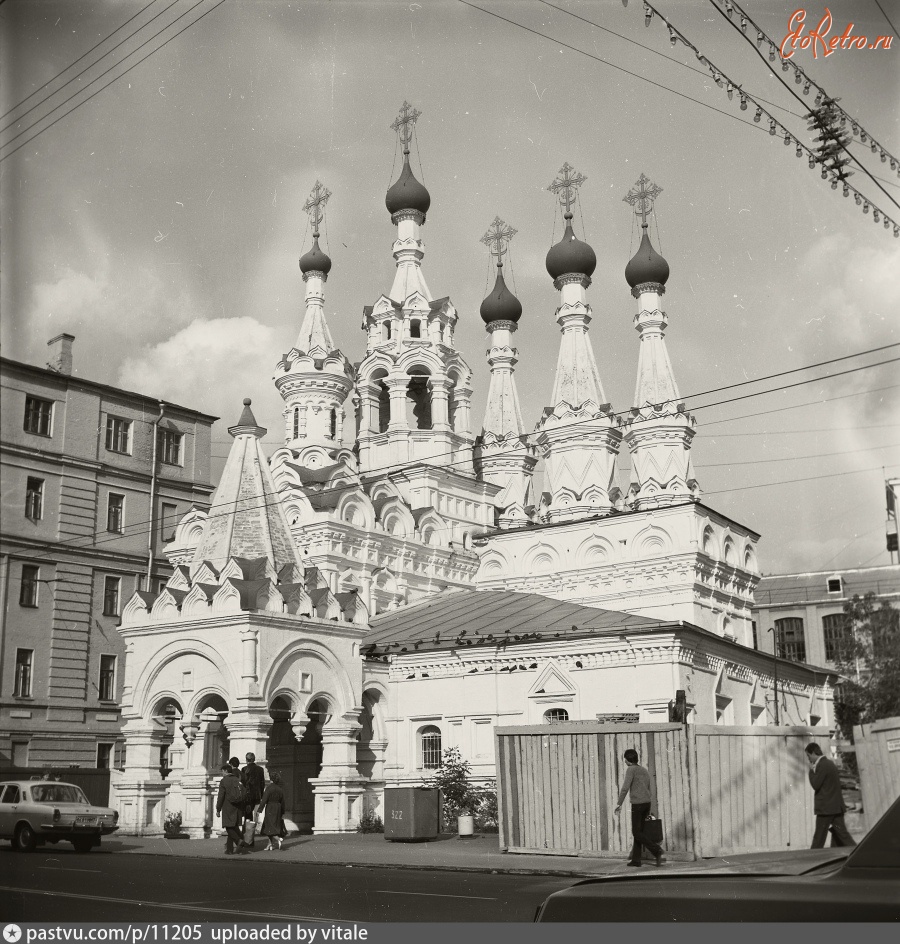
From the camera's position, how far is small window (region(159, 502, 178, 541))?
18.1 m

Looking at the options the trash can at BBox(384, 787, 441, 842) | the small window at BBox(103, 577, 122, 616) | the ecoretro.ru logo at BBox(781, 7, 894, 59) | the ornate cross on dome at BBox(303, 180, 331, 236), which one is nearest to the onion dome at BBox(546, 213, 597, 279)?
the small window at BBox(103, 577, 122, 616)

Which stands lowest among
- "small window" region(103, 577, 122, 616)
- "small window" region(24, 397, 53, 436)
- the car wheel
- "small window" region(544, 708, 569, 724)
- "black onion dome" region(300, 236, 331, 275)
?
the car wheel

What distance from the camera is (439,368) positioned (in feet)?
141

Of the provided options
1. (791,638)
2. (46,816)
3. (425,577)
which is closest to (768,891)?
(46,816)

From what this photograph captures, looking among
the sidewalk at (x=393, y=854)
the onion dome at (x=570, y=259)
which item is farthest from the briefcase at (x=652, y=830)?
the onion dome at (x=570, y=259)

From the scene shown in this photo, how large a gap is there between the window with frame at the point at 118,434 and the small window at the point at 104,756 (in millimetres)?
12718

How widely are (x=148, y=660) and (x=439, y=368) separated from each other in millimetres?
23067

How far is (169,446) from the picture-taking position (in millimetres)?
15523

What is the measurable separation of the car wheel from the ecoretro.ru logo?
15.9m

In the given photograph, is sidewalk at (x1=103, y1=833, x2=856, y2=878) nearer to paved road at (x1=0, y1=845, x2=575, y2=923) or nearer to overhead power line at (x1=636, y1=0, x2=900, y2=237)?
paved road at (x1=0, y1=845, x2=575, y2=923)

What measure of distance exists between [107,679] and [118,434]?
12.3m

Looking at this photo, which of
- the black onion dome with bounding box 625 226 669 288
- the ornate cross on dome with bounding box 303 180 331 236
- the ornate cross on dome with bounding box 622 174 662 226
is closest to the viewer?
the ornate cross on dome with bounding box 303 180 331 236

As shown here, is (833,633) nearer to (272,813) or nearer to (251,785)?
(272,813)
